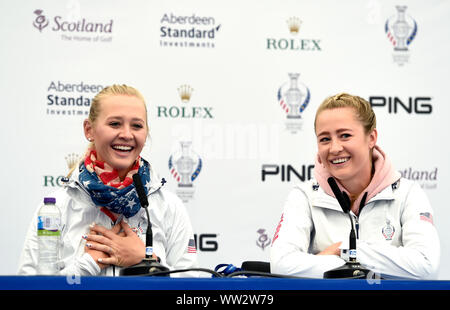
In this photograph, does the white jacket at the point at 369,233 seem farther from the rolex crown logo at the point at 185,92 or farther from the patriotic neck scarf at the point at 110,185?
the rolex crown logo at the point at 185,92

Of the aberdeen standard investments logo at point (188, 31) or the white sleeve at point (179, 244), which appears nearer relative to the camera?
the white sleeve at point (179, 244)

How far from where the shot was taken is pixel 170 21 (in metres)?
3.79

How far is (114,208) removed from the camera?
7.24 ft

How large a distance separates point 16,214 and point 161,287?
102 inches

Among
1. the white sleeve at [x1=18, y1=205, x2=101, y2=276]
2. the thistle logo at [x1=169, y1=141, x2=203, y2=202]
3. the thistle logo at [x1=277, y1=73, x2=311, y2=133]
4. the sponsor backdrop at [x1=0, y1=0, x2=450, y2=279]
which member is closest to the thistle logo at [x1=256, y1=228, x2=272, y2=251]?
the sponsor backdrop at [x1=0, y1=0, x2=450, y2=279]

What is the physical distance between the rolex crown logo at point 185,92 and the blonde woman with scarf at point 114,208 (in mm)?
1381

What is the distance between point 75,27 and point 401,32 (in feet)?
7.18

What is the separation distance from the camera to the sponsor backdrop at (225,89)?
12.0 ft

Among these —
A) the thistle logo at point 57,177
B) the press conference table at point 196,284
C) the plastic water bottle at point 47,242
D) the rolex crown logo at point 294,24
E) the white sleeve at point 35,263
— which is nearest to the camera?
the press conference table at point 196,284

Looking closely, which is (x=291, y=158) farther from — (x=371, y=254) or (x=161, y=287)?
(x=161, y=287)

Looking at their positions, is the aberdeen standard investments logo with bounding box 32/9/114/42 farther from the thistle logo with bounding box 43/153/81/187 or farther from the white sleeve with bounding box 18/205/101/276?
the white sleeve with bounding box 18/205/101/276

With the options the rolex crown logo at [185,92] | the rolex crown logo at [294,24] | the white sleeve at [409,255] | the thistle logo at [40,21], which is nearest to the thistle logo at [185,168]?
the rolex crown logo at [185,92]

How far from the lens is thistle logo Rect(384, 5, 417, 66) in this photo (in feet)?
13.0

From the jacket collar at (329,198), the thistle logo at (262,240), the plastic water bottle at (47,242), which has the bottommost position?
the thistle logo at (262,240)
